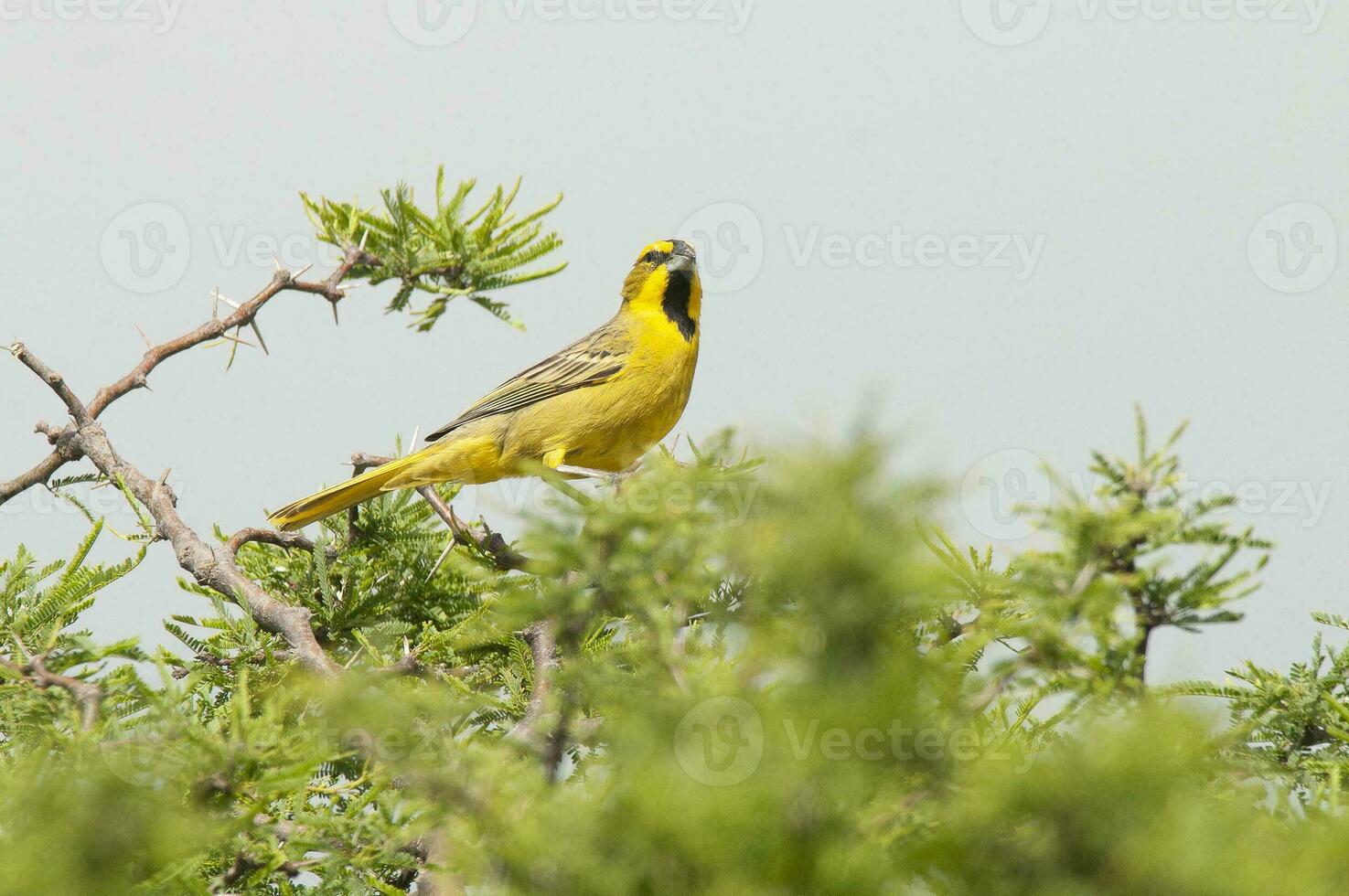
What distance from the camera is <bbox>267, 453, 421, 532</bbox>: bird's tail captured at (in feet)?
14.8

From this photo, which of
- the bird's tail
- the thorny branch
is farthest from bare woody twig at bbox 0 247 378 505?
the bird's tail

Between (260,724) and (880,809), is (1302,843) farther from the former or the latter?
(260,724)

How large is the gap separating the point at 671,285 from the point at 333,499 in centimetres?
225

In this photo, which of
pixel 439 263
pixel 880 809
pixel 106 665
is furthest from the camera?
pixel 439 263

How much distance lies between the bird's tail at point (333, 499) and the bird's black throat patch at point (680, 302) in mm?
1746

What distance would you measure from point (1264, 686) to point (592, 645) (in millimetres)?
1717

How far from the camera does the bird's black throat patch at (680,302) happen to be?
580 cm

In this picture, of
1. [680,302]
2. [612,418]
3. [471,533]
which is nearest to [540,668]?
[471,533]

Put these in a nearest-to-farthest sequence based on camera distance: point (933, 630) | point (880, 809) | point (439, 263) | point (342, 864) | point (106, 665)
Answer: point (880, 809), point (933, 630), point (342, 864), point (106, 665), point (439, 263)

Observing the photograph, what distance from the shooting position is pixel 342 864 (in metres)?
1.98

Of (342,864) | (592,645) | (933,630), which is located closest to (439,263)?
(592,645)

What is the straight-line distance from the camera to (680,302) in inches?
236

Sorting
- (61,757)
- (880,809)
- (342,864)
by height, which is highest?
(880,809)

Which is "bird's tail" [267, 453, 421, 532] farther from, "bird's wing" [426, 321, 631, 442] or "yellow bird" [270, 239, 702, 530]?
"bird's wing" [426, 321, 631, 442]
